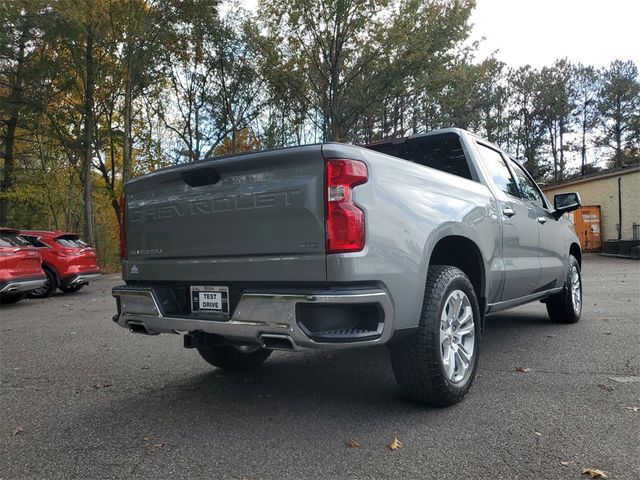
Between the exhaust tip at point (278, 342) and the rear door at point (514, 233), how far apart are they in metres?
2.29

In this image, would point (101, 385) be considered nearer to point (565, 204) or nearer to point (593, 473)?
point (593, 473)

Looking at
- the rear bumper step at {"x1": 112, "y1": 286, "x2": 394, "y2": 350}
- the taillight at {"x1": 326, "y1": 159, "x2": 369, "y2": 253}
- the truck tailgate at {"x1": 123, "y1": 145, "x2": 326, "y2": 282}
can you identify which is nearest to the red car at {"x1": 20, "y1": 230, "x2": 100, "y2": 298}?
the truck tailgate at {"x1": 123, "y1": 145, "x2": 326, "y2": 282}

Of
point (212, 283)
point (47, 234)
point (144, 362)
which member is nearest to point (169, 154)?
point (47, 234)

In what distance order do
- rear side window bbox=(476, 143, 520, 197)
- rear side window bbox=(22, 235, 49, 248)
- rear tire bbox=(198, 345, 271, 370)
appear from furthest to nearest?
1. rear side window bbox=(22, 235, 49, 248)
2. rear side window bbox=(476, 143, 520, 197)
3. rear tire bbox=(198, 345, 271, 370)

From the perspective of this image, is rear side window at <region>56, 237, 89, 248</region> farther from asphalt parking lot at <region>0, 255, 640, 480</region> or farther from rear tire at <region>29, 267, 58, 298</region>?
asphalt parking lot at <region>0, 255, 640, 480</region>

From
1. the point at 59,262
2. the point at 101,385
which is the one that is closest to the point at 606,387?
the point at 101,385

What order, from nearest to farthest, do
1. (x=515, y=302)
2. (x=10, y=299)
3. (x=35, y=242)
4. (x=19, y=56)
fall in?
(x=515, y=302), (x=10, y=299), (x=35, y=242), (x=19, y=56)

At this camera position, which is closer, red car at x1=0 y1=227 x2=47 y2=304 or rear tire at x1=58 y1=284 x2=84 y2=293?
red car at x1=0 y1=227 x2=47 y2=304

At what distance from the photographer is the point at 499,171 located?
15.3ft

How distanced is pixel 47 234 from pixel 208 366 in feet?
28.8

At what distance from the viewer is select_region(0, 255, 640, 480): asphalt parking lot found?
2.47m

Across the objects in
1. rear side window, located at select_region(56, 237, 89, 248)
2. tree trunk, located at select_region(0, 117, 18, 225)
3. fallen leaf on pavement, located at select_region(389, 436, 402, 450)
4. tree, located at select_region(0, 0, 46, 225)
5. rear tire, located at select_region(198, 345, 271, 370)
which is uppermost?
tree, located at select_region(0, 0, 46, 225)

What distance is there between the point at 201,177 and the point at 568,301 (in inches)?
188

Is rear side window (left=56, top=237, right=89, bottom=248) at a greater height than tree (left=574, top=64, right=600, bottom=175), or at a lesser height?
lesser
